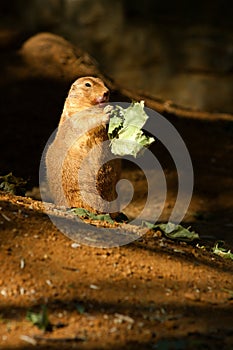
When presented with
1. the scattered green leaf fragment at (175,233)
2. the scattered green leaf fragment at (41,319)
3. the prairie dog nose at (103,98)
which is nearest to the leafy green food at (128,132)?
the prairie dog nose at (103,98)

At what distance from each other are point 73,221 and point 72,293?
3.04 feet

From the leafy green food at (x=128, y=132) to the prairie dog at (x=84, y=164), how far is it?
9cm

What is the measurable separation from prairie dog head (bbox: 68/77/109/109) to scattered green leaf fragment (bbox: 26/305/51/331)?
287 centimetres

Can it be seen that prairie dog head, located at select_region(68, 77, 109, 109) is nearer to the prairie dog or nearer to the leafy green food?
the prairie dog

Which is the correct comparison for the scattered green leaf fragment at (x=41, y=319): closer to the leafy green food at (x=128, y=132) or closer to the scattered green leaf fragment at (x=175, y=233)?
the scattered green leaf fragment at (x=175, y=233)

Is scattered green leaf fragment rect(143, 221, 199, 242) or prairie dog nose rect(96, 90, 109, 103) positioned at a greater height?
prairie dog nose rect(96, 90, 109, 103)

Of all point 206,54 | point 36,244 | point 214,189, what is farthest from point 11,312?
point 206,54

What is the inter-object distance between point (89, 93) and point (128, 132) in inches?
24.6

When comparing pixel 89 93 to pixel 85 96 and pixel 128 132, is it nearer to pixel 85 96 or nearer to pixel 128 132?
pixel 85 96

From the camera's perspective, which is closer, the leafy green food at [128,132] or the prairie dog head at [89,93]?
the leafy green food at [128,132]

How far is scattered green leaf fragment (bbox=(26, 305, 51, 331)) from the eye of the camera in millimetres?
3381

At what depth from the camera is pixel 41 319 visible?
11.1 ft

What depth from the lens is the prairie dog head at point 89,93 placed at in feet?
19.9

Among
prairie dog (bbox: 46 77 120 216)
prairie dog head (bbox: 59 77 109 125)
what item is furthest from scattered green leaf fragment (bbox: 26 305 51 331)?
prairie dog head (bbox: 59 77 109 125)
